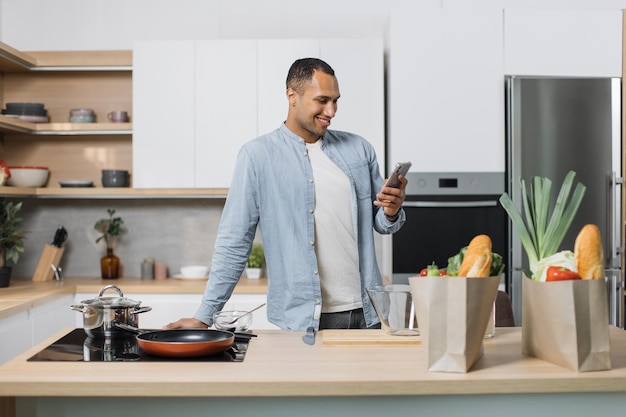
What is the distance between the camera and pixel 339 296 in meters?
2.56

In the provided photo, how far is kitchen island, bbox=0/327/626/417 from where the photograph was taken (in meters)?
1.59

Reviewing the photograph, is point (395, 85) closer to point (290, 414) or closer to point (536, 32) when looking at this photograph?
point (536, 32)

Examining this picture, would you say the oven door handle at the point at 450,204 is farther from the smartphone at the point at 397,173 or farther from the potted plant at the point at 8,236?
the potted plant at the point at 8,236

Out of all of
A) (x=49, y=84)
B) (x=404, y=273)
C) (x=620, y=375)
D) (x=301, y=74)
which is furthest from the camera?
(x=49, y=84)

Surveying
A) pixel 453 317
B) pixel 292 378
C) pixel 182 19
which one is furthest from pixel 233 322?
pixel 182 19

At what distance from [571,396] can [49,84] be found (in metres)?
3.78

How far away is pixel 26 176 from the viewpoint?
4273 mm

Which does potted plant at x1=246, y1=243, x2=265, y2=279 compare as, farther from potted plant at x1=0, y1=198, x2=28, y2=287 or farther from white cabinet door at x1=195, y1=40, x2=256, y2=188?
potted plant at x1=0, y1=198, x2=28, y2=287

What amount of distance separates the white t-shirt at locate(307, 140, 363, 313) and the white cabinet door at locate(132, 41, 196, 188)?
172cm

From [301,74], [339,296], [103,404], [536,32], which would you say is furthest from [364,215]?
[536,32]

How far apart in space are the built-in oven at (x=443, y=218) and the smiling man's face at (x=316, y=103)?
4.49 ft

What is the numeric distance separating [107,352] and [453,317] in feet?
2.85

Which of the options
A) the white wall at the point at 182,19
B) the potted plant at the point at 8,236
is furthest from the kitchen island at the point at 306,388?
the white wall at the point at 182,19

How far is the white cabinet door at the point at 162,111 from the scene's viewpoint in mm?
4113
